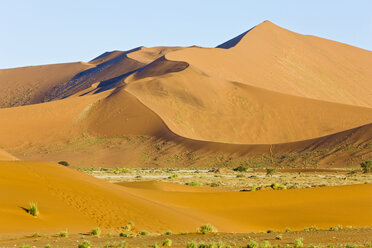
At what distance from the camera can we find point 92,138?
73.3 m

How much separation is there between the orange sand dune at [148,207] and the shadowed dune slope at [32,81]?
11486cm

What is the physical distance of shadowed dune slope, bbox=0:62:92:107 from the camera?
13888 cm

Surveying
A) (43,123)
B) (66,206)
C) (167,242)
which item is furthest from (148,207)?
(43,123)

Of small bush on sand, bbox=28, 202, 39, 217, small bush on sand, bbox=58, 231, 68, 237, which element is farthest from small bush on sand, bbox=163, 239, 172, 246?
small bush on sand, bbox=28, 202, 39, 217

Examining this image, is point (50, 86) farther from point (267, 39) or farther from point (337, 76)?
point (337, 76)

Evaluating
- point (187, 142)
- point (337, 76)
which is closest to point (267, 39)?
point (337, 76)

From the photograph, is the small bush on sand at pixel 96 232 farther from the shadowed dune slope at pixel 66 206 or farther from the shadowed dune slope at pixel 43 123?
the shadowed dune slope at pixel 43 123

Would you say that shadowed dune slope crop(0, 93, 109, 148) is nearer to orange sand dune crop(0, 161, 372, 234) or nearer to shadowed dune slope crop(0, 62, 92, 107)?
orange sand dune crop(0, 161, 372, 234)

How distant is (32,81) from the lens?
152m

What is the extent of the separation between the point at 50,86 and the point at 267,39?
57.9 metres

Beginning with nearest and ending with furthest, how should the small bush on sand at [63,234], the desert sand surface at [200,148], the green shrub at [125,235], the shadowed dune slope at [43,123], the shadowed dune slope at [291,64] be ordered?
the small bush on sand at [63,234] → the green shrub at [125,235] → the desert sand surface at [200,148] → the shadowed dune slope at [43,123] → the shadowed dune slope at [291,64]

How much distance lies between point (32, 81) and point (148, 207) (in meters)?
139

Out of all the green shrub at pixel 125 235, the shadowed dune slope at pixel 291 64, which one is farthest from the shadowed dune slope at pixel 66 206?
the shadowed dune slope at pixel 291 64

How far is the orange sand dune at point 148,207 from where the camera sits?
53.8 feet
